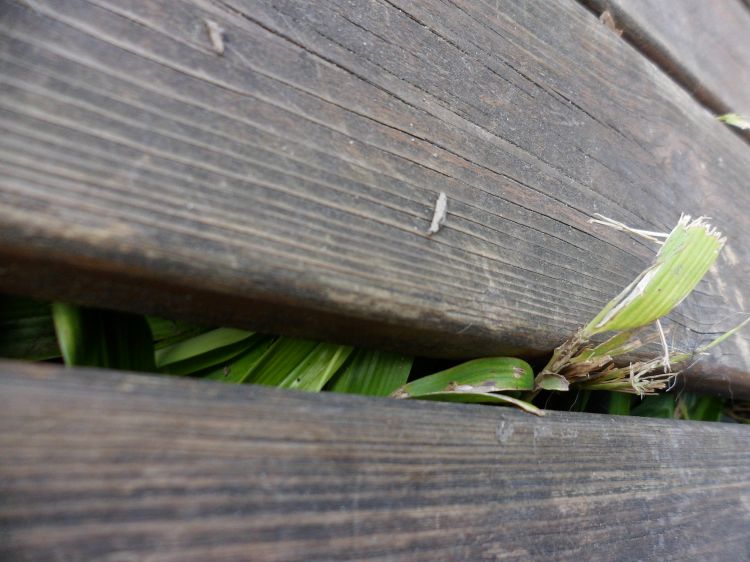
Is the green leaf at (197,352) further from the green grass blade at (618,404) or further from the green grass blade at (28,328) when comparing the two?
the green grass blade at (618,404)

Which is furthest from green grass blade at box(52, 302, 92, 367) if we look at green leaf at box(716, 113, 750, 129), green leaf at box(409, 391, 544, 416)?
green leaf at box(716, 113, 750, 129)

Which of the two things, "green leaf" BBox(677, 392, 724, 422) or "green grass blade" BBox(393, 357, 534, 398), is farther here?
"green leaf" BBox(677, 392, 724, 422)

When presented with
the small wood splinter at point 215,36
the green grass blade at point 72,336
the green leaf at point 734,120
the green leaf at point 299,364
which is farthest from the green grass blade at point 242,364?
the green leaf at point 734,120

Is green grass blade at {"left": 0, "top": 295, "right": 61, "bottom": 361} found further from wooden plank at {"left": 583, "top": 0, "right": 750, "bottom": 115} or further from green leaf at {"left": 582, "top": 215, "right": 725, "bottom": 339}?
wooden plank at {"left": 583, "top": 0, "right": 750, "bottom": 115}

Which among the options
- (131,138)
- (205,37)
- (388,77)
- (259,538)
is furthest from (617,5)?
(259,538)

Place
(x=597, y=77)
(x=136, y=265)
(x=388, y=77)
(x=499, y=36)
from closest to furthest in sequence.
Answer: (x=136, y=265)
(x=388, y=77)
(x=499, y=36)
(x=597, y=77)

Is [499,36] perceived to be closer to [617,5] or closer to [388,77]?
[388,77]
